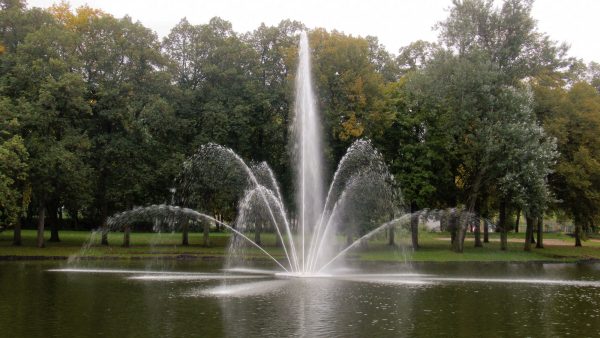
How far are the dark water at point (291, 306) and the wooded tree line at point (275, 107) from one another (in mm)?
15683

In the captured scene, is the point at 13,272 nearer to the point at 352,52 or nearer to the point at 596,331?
the point at 596,331

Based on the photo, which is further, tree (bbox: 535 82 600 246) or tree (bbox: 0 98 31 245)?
tree (bbox: 535 82 600 246)

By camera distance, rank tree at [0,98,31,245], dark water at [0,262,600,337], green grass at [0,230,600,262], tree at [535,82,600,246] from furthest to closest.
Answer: tree at [535,82,600,246], green grass at [0,230,600,262], tree at [0,98,31,245], dark water at [0,262,600,337]

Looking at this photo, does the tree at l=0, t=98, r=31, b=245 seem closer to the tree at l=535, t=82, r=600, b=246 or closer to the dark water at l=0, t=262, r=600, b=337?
the dark water at l=0, t=262, r=600, b=337

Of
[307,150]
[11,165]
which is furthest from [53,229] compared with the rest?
[307,150]

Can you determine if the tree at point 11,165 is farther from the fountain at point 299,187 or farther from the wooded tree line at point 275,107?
the fountain at point 299,187

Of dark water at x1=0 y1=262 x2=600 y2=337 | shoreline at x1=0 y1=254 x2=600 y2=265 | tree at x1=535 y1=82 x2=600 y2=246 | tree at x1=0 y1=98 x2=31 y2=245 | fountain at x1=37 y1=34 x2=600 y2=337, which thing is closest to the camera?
dark water at x1=0 y1=262 x2=600 y2=337

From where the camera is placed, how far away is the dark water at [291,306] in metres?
16.8

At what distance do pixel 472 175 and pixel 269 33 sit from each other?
80.8 ft

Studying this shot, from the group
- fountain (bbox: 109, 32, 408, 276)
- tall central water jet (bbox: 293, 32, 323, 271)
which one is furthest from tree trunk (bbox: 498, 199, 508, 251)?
tall central water jet (bbox: 293, 32, 323, 271)

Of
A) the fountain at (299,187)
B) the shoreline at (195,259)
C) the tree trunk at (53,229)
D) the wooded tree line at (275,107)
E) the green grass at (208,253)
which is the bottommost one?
the shoreline at (195,259)

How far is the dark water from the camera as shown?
1675cm

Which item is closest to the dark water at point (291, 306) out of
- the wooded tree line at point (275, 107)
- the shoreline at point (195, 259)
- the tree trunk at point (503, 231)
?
the shoreline at point (195, 259)

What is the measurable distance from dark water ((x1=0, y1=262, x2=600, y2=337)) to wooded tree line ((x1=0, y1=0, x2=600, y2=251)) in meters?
15.7
